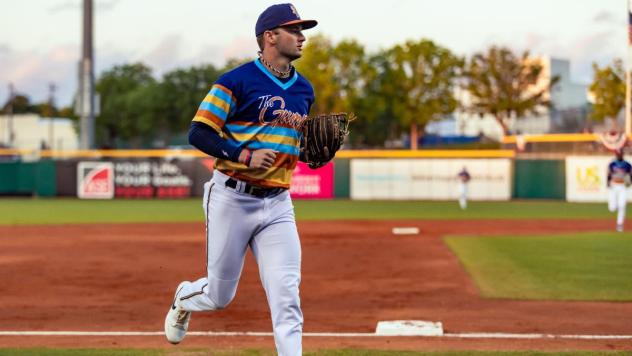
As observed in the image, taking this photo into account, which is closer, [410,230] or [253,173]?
[253,173]

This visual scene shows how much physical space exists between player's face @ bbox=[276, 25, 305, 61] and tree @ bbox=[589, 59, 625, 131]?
50.1 meters

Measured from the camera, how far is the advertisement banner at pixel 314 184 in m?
35.9

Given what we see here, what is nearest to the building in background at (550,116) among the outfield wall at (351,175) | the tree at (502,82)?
the tree at (502,82)

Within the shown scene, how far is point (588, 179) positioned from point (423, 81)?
36671 millimetres

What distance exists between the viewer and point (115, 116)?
95.6m

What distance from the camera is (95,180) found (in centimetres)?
3691

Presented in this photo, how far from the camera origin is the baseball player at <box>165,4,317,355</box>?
4840mm

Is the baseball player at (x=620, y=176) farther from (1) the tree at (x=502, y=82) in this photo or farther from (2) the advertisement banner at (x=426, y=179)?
(1) the tree at (x=502, y=82)

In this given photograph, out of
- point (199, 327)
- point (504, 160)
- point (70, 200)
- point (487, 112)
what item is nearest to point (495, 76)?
point (487, 112)

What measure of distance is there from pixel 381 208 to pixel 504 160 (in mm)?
8002

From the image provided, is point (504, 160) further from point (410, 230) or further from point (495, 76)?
point (495, 76)

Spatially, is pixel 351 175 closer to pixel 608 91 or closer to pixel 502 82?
pixel 608 91

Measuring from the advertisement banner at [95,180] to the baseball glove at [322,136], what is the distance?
3263cm

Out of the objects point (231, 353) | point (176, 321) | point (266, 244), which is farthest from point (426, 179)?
point (266, 244)
